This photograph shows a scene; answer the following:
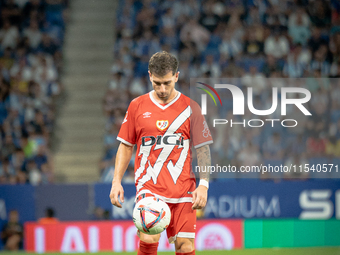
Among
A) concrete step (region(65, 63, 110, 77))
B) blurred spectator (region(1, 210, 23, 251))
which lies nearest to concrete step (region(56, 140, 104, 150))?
concrete step (region(65, 63, 110, 77))

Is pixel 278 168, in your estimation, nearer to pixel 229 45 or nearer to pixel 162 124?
pixel 229 45

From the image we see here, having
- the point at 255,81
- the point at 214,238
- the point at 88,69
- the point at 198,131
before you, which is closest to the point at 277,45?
the point at 255,81

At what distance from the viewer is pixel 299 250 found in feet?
25.1

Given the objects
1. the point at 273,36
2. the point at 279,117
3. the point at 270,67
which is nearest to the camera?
the point at 279,117

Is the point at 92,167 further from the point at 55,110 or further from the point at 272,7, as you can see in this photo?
the point at 272,7

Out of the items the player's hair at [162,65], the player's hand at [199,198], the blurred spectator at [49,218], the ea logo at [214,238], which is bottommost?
the ea logo at [214,238]

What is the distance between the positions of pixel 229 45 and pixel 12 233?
6906mm

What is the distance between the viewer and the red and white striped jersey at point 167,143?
386cm

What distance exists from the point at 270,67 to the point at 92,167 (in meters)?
4.95

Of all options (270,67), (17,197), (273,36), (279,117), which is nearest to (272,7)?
(273,36)

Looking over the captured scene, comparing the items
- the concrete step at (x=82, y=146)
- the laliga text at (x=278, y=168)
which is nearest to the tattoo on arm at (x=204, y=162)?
the laliga text at (x=278, y=168)

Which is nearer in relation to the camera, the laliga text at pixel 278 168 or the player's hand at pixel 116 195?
the player's hand at pixel 116 195

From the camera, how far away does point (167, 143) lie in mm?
3867

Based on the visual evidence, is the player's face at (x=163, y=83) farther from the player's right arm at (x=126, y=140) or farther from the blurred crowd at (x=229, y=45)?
the blurred crowd at (x=229, y=45)
